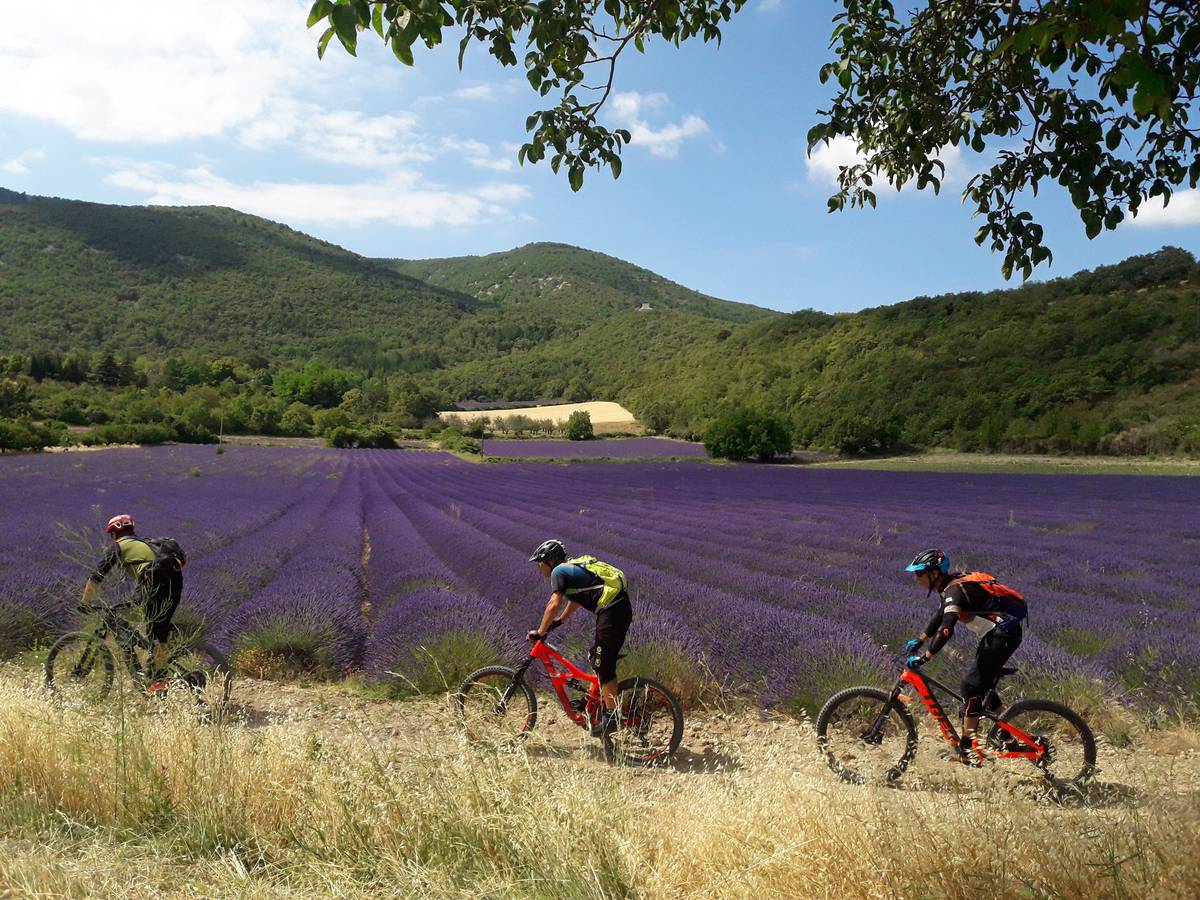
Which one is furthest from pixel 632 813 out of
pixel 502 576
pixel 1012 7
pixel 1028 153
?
pixel 502 576

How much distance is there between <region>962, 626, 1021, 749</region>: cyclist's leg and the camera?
10.5 feet

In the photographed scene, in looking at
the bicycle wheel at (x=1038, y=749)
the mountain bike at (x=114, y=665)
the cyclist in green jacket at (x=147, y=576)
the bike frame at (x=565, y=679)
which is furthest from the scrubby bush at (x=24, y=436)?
the bicycle wheel at (x=1038, y=749)

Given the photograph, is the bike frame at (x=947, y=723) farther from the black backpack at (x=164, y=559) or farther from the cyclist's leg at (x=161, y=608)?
the black backpack at (x=164, y=559)

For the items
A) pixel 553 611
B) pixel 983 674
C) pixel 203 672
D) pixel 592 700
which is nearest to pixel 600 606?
pixel 553 611

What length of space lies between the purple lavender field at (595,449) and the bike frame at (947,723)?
158 ft

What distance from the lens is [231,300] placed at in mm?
123625

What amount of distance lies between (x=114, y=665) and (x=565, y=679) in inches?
99.9

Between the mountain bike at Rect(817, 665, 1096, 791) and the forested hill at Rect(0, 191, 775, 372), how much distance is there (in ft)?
346

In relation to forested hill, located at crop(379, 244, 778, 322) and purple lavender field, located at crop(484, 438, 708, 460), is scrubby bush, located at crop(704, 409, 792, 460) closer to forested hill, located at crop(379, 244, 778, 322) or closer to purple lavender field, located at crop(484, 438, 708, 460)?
purple lavender field, located at crop(484, 438, 708, 460)

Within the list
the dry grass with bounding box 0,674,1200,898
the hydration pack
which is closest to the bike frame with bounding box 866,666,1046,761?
the dry grass with bounding box 0,674,1200,898

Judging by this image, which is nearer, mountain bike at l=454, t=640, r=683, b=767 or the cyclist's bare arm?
the cyclist's bare arm

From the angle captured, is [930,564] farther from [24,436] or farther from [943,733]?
[24,436]

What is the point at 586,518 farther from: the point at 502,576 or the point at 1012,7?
the point at 1012,7

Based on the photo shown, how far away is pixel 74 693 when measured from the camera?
11.8 feet
